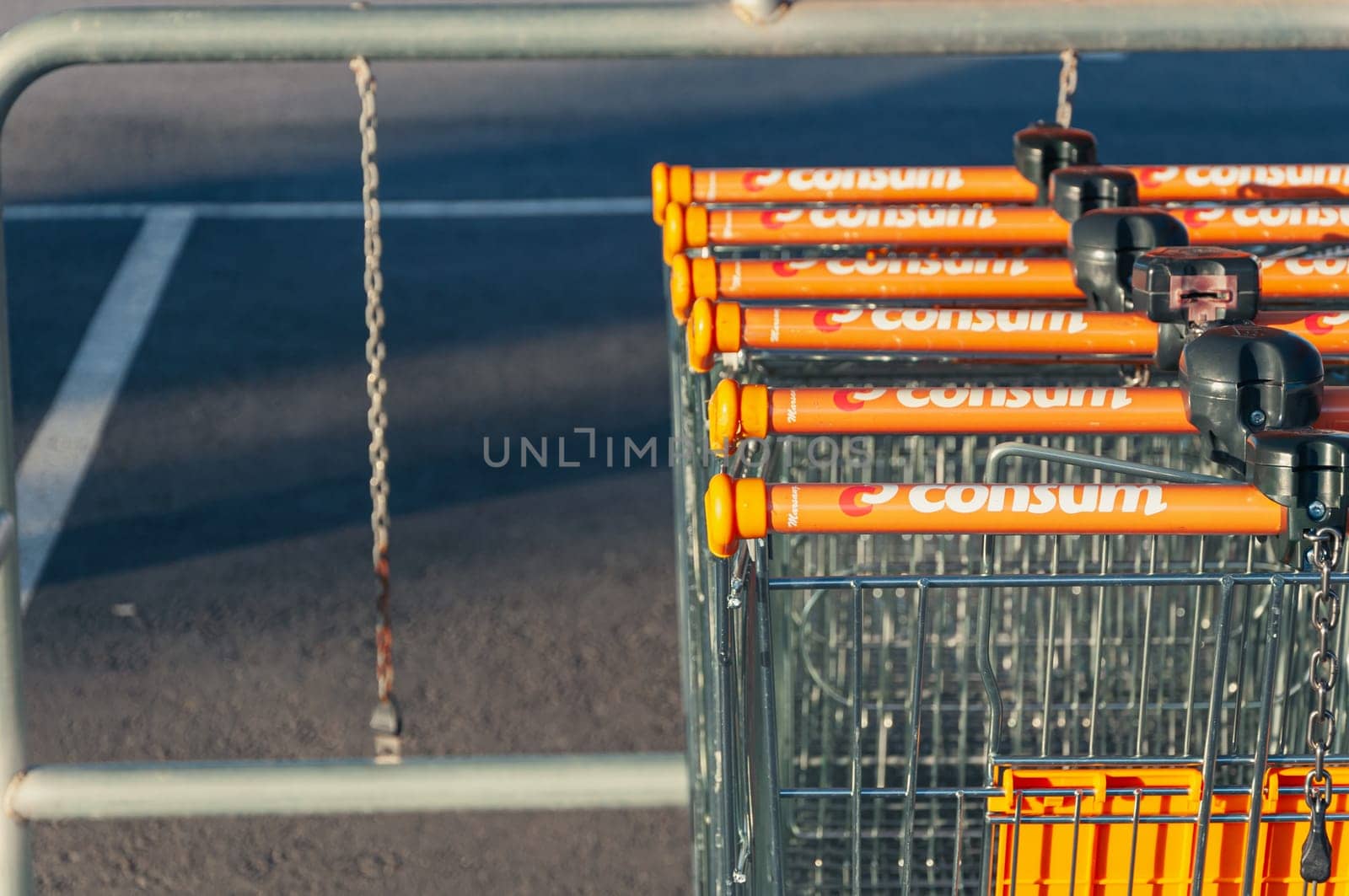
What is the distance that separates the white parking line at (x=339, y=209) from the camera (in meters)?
8.23

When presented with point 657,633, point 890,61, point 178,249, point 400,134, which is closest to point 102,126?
point 400,134

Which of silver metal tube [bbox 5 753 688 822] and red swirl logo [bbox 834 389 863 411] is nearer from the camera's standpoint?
red swirl logo [bbox 834 389 863 411]

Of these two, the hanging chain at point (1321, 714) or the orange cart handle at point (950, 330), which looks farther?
the orange cart handle at point (950, 330)

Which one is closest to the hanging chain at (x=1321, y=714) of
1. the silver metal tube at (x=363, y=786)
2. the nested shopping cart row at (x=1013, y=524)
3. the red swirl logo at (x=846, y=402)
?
the nested shopping cart row at (x=1013, y=524)

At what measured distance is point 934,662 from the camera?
9.48ft

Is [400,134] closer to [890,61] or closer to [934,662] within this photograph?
[890,61]

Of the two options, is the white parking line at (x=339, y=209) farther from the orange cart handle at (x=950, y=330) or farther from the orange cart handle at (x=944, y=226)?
the orange cart handle at (x=950, y=330)

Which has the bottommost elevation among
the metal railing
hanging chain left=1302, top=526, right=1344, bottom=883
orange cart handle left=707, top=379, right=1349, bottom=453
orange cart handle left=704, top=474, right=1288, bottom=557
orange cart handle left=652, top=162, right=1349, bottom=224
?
hanging chain left=1302, top=526, right=1344, bottom=883

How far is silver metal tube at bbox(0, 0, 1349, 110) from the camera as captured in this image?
6.30 ft

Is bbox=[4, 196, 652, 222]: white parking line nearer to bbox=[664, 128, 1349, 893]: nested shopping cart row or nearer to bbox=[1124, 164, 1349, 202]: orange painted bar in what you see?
bbox=[664, 128, 1349, 893]: nested shopping cart row

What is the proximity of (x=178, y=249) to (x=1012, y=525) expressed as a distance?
264 inches

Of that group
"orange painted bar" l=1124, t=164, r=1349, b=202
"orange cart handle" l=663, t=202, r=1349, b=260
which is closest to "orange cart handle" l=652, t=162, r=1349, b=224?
"orange painted bar" l=1124, t=164, r=1349, b=202

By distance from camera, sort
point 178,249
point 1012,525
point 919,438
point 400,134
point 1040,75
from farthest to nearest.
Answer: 1. point 1040,75
2. point 400,134
3. point 178,249
4. point 919,438
5. point 1012,525

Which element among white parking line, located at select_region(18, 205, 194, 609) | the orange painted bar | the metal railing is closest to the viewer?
the metal railing
